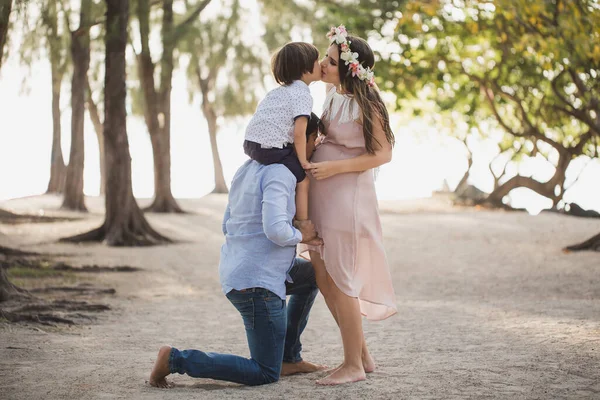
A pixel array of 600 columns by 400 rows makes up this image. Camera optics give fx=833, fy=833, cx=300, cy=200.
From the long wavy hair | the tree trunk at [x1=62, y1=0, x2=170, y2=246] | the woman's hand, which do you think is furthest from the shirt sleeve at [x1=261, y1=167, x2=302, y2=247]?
the tree trunk at [x1=62, y1=0, x2=170, y2=246]

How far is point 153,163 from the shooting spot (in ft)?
72.6

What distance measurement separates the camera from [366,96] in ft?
15.1

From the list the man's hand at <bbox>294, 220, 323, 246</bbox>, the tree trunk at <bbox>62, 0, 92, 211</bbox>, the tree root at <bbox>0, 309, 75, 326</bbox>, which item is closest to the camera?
the man's hand at <bbox>294, 220, 323, 246</bbox>

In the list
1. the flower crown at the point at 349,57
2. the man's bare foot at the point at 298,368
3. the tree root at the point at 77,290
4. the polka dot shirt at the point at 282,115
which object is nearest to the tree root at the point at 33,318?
the tree root at the point at 77,290

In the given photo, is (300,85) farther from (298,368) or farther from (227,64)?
(227,64)

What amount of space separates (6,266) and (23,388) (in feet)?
23.0

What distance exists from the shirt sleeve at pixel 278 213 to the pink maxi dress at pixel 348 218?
0.37m

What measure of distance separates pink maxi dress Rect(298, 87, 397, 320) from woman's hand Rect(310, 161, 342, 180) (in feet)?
0.35

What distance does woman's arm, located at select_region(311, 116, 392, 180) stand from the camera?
450 centimetres

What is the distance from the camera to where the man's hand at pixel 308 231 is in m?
4.45

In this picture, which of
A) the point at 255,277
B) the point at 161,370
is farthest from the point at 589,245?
the point at 161,370

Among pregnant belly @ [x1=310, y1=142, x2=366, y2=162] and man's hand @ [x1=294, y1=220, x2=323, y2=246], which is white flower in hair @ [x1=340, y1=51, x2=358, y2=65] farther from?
man's hand @ [x1=294, y1=220, x2=323, y2=246]

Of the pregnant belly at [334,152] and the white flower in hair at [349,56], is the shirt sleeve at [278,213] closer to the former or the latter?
the pregnant belly at [334,152]

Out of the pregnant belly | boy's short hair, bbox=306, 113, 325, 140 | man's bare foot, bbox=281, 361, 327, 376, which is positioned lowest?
man's bare foot, bbox=281, 361, 327, 376
